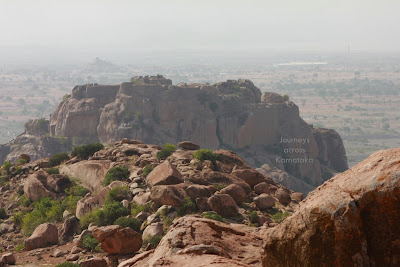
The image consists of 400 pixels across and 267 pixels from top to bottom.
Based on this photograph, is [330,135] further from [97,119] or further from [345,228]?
[345,228]

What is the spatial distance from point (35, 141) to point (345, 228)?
118 m

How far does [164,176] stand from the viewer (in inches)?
1058

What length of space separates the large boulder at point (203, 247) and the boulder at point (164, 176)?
40.6 ft

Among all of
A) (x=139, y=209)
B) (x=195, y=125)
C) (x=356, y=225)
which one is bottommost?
(x=195, y=125)

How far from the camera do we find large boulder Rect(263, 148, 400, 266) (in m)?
9.12

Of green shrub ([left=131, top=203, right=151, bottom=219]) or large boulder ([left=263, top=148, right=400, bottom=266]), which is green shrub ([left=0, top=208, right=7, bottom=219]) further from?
large boulder ([left=263, top=148, right=400, bottom=266])

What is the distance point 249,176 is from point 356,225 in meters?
20.6

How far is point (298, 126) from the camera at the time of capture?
12262 centimetres

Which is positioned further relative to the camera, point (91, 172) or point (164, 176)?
point (91, 172)

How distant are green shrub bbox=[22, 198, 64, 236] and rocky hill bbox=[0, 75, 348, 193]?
85.3m

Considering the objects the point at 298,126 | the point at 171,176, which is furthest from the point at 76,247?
the point at 298,126

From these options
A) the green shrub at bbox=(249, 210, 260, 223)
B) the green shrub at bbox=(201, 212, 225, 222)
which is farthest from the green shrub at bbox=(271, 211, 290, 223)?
the green shrub at bbox=(201, 212, 225, 222)

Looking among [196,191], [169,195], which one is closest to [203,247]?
[169,195]

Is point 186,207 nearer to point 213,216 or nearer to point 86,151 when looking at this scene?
point 213,216
